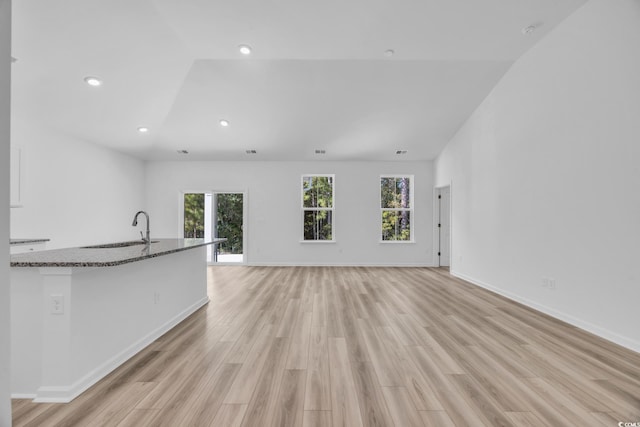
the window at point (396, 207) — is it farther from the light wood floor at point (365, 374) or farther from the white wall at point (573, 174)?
the light wood floor at point (365, 374)

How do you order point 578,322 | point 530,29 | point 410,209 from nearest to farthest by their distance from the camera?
point 578,322
point 530,29
point 410,209

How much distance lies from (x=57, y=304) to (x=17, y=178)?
11.5ft

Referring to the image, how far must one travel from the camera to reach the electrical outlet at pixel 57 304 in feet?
5.65

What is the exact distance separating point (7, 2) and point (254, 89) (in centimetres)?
379

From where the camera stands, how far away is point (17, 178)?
385cm

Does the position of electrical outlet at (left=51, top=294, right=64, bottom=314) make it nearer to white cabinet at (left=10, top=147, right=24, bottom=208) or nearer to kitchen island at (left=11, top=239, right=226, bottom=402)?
kitchen island at (left=11, top=239, right=226, bottom=402)

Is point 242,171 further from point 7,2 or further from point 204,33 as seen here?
point 7,2

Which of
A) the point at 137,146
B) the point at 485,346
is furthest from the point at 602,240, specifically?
the point at 137,146

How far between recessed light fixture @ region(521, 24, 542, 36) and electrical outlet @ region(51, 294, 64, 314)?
16.7 feet

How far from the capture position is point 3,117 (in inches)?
37.0

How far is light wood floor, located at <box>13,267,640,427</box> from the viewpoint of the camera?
1.58m

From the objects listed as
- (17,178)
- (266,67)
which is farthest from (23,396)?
(266,67)

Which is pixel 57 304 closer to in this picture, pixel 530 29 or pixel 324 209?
pixel 530 29

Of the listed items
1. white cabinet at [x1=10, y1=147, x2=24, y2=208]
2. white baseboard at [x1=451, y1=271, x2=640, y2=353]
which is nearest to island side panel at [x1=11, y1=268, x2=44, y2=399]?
white cabinet at [x1=10, y1=147, x2=24, y2=208]
